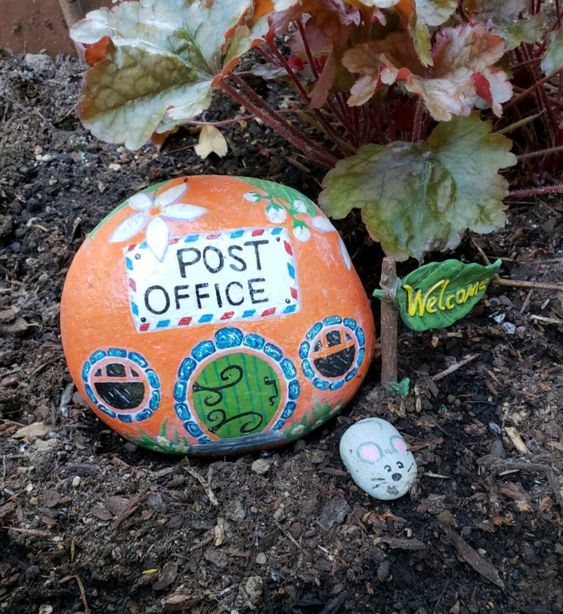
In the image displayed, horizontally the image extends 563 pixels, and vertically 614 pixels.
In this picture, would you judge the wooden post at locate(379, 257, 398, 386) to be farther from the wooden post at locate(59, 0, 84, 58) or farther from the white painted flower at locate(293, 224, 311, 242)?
the wooden post at locate(59, 0, 84, 58)

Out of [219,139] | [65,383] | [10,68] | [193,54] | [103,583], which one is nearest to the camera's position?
[103,583]

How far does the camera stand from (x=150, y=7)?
1786 mm

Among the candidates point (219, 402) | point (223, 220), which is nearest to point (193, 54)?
point (223, 220)

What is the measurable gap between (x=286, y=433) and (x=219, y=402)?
0.63 feet

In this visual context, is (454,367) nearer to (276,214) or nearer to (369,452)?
(369,452)

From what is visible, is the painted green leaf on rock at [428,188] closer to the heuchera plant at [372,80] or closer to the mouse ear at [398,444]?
the heuchera plant at [372,80]

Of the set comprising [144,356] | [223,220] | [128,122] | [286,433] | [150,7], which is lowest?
[286,433]

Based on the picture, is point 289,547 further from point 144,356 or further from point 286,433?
point 144,356

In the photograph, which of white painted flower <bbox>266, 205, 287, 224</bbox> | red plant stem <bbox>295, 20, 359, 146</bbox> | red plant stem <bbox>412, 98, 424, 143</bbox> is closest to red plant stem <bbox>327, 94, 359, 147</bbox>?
red plant stem <bbox>295, 20, 359, 146</bbox>

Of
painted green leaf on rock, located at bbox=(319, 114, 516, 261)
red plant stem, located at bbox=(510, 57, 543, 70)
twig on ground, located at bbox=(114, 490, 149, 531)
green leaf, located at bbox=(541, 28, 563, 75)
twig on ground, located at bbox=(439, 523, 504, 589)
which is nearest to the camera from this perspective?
twig on ground, located at bbox=(439, 523, 504, 589)

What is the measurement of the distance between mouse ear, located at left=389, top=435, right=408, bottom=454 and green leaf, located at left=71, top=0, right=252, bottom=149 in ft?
2.69

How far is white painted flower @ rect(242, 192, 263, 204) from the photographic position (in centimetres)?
172

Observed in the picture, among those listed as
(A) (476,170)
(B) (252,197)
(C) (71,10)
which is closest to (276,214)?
(B) (252,197)

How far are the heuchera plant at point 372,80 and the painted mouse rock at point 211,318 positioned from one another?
17 centimetres
